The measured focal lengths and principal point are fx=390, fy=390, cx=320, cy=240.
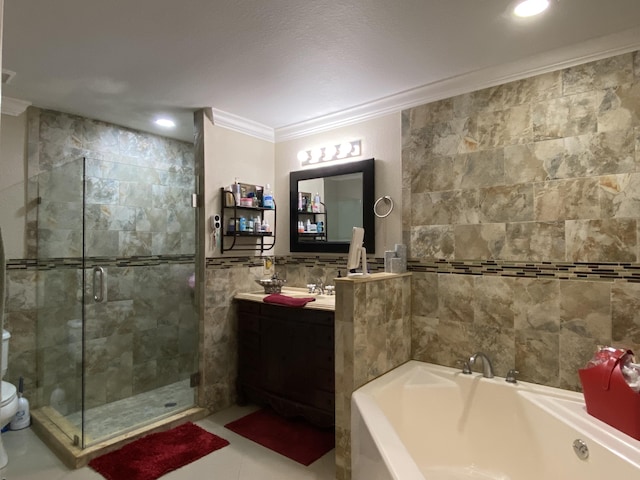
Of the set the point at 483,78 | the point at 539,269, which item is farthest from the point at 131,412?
the point at 483,78

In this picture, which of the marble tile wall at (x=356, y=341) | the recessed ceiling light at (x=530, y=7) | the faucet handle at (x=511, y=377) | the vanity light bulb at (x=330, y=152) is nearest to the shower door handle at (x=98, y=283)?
the marble tile wall at (x=356, y=341)

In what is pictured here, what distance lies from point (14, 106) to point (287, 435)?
3.05 meters

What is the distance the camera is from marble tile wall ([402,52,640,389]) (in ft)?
6.77

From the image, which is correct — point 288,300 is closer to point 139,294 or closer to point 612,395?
point 139,294

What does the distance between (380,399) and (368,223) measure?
1.33 meters

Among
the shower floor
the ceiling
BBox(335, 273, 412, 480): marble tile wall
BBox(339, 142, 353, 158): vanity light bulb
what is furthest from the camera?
BBox(339, 142, 353, 158): vanity light bulb

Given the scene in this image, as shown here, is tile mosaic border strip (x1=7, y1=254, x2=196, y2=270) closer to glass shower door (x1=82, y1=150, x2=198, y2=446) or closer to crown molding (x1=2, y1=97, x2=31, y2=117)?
glass shower door (x1=82, y1=150, x2=198, y2=446)

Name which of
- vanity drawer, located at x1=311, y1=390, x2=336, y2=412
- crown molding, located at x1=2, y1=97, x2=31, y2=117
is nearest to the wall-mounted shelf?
vanity drawer, located at x1=311, y1=390, x2=336, y2=412

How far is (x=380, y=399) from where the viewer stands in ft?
7.00

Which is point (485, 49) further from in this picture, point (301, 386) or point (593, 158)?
point (301, 386)

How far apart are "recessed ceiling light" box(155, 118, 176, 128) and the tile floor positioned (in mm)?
2495

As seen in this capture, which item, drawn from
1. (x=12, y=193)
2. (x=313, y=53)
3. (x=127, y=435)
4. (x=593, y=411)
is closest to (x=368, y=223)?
(x=313, y=53)

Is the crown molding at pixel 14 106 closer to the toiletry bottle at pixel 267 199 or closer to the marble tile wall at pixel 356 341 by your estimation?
the toiletry bottle at pixel 267 199

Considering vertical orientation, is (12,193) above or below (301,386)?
above
